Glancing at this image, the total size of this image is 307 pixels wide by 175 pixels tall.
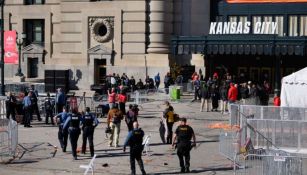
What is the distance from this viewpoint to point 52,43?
2093 inches

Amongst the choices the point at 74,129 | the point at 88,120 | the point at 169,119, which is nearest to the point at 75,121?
the point at 74,129

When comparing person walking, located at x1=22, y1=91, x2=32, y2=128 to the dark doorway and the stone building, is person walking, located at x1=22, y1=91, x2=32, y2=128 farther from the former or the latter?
the dark doorway

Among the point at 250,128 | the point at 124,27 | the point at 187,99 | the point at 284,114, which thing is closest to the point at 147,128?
the point at 284,114

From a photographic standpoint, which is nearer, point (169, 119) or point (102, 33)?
point (169, 119)

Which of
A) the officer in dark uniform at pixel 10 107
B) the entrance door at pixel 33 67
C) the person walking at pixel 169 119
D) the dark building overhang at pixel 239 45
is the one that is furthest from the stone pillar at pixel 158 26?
the person walking at pixel 169 119

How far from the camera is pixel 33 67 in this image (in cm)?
5381

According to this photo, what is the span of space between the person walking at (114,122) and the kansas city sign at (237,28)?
1035 inches

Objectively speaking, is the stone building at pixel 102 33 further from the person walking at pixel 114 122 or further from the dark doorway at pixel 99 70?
the person walking at pixel 114 122

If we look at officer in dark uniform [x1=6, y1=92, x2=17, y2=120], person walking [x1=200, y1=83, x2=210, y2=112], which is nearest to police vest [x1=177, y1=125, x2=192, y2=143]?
officer in dark uniform [x1=6, y1=92, x2=17, y2=120]

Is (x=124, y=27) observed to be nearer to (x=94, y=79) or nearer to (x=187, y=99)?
(x=94, y=79)

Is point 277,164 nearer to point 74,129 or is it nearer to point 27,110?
point 74,129

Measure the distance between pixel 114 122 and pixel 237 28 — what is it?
90.5 ft

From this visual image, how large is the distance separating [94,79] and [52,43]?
209 inches

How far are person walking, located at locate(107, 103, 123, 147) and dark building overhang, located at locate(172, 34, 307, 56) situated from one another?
23.4m
